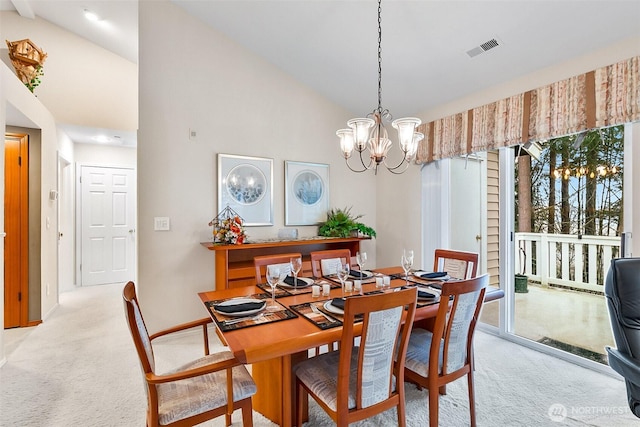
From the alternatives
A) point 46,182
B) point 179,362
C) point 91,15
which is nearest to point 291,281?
point 179,362

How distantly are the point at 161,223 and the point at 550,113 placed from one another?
12.0 ft

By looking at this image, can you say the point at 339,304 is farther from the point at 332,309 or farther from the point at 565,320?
the point at 565,320

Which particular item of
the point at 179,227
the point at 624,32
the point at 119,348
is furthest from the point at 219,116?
the point at 624,32

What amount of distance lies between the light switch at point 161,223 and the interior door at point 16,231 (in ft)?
5.72

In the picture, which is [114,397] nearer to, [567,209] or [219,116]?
[219,116]

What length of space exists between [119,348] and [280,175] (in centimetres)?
242

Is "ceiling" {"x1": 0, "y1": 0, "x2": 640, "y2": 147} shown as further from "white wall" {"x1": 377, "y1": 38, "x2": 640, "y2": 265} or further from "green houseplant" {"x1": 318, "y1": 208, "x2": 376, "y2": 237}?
"green houseplant" {"x1": 318, "y1": 208, "x2": 376, "y2": 237}

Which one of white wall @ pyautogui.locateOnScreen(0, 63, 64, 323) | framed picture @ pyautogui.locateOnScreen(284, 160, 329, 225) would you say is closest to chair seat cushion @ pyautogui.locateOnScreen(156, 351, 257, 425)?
framed picture @ pyautogui.locateOnScreen(284, 160, 329, 225)

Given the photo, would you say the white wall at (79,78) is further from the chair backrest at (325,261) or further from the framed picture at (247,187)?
the chair backrest at (325,261)

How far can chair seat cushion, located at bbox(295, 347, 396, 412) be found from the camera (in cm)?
145

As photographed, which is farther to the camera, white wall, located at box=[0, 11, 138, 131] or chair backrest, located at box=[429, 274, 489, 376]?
white wall, located at box=[0, 11, 138, 131]

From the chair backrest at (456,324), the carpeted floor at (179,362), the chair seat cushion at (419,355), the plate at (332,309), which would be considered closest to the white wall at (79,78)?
the carpeted floor at (179,362)

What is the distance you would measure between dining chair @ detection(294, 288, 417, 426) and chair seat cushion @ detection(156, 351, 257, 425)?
1.10 feet

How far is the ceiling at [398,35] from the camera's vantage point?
2.27m
